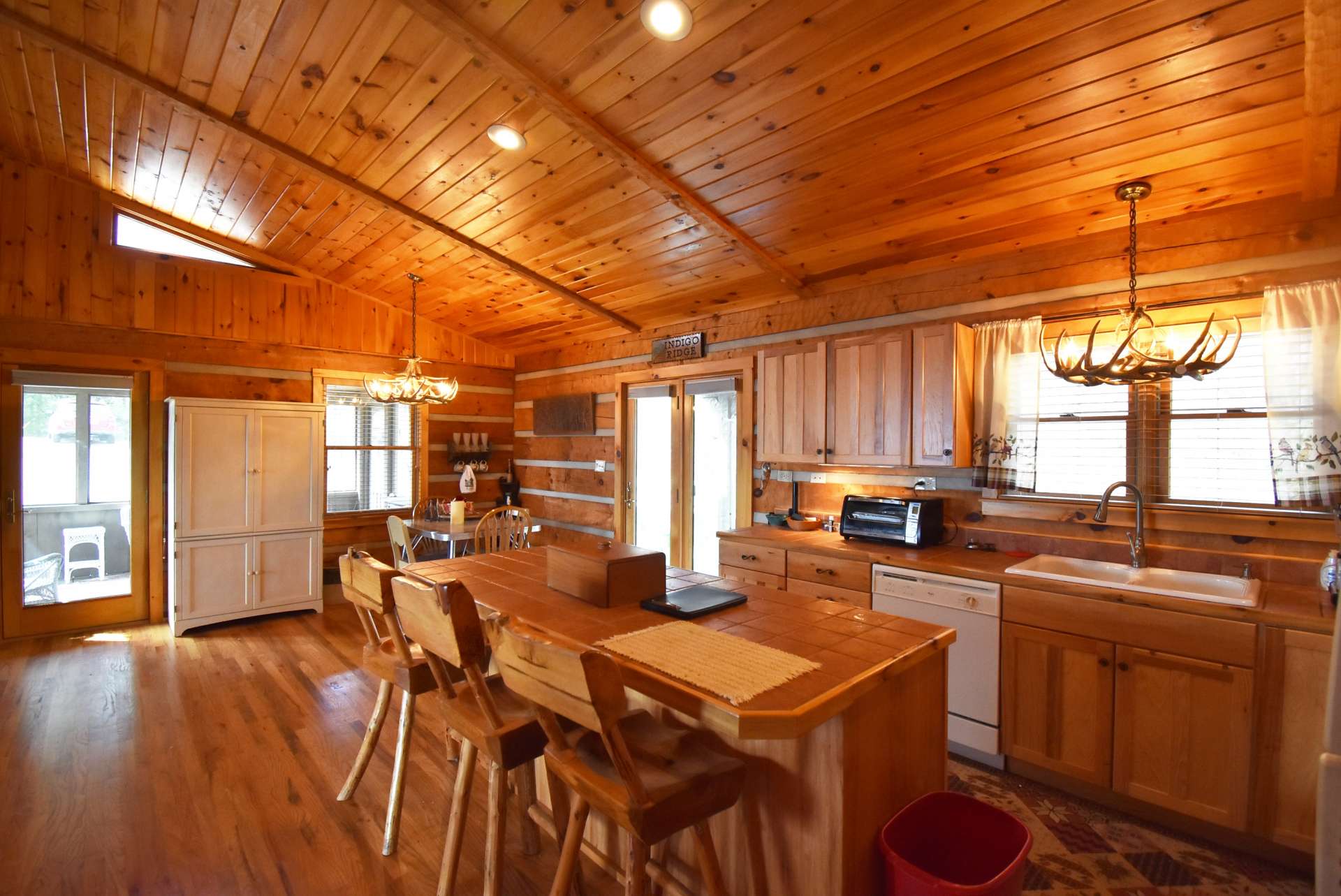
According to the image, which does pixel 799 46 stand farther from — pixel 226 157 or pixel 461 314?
pixel 461 314

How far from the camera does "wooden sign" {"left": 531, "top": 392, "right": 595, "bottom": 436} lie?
568 centimetres

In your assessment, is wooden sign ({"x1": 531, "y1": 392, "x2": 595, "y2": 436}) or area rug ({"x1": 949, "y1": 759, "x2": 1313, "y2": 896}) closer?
area rug ({"x1": 949, "y1": 759, "x2": 1313, "y2": 896})

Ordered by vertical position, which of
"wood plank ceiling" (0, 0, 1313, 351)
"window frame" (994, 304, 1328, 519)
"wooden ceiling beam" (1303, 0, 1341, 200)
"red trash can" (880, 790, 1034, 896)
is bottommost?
"red trash can" (880, 790, 1034, 896)

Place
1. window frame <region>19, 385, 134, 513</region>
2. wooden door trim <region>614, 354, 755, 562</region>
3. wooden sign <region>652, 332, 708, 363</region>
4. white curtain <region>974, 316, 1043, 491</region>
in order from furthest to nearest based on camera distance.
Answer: wooden sign <region>652, 332, 708, 363</region>
window frame <region>19, 385, 134, 513</region>
wooden door trim <region>614, 354, 755, 562</region>
white curtain <region>974, 316, 1043, 491</region>

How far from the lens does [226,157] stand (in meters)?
3.71

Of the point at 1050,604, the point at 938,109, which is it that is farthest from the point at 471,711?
the point at 938,109

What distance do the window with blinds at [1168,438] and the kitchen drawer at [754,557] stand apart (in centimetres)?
135

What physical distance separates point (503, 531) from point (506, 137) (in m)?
2.70

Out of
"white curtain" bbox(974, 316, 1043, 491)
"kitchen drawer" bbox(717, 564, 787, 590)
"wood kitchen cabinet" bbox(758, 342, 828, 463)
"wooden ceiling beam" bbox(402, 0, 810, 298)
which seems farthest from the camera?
"wood kitchen cabinet" bbox(758, 342, 828, 463)

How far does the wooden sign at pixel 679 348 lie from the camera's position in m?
4.67

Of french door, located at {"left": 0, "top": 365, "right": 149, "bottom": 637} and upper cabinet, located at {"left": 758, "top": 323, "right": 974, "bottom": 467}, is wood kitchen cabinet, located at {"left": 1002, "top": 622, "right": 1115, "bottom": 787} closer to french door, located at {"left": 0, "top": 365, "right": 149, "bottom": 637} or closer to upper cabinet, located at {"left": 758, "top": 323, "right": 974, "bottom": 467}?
upper cabinet, located at {"left": 758, "top": 323, "right": 974, "bottom": 467}

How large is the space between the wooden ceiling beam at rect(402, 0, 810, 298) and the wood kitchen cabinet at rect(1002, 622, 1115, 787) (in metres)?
2.33

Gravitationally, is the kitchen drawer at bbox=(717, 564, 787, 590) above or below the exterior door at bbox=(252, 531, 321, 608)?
above

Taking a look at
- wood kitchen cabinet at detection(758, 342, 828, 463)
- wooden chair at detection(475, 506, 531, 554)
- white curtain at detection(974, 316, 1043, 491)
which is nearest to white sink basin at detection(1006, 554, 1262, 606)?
white curtain at detection(974, 316, 1043, 491)
